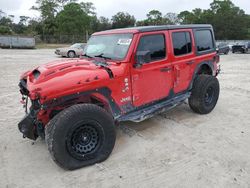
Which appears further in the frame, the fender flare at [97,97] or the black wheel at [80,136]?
the fender flare at [97,97]

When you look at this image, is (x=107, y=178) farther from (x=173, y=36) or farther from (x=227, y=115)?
(x=227, y=115)

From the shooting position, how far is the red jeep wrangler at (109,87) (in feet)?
12.3

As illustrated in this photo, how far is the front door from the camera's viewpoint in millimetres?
4645

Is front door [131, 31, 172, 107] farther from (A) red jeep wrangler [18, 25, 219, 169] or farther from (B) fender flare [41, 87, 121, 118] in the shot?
(B) fender flare [41, 87, 121, 118]

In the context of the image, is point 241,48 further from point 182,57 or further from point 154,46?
point 154,46

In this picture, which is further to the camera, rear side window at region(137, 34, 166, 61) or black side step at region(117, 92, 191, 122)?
rear side window at region(137, 34, 166, 61)

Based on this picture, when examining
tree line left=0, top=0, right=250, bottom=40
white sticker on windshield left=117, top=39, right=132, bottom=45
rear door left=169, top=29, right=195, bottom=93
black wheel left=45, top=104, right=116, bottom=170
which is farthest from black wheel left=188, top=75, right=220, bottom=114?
tree line left=0, top=0, right=250, bottom=40

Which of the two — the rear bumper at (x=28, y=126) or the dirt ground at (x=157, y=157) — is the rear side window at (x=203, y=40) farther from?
the rear bumper at (x=28, y=126)

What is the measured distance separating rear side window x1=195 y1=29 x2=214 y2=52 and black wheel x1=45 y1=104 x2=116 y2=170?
3.00 metres

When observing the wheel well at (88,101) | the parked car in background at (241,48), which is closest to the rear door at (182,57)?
the wheel well at (88,101)

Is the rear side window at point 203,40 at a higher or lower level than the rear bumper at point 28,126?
higher

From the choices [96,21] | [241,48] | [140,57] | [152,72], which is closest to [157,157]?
[152,72]

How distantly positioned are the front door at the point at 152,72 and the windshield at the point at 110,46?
0.23m

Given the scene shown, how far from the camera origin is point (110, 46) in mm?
4969
